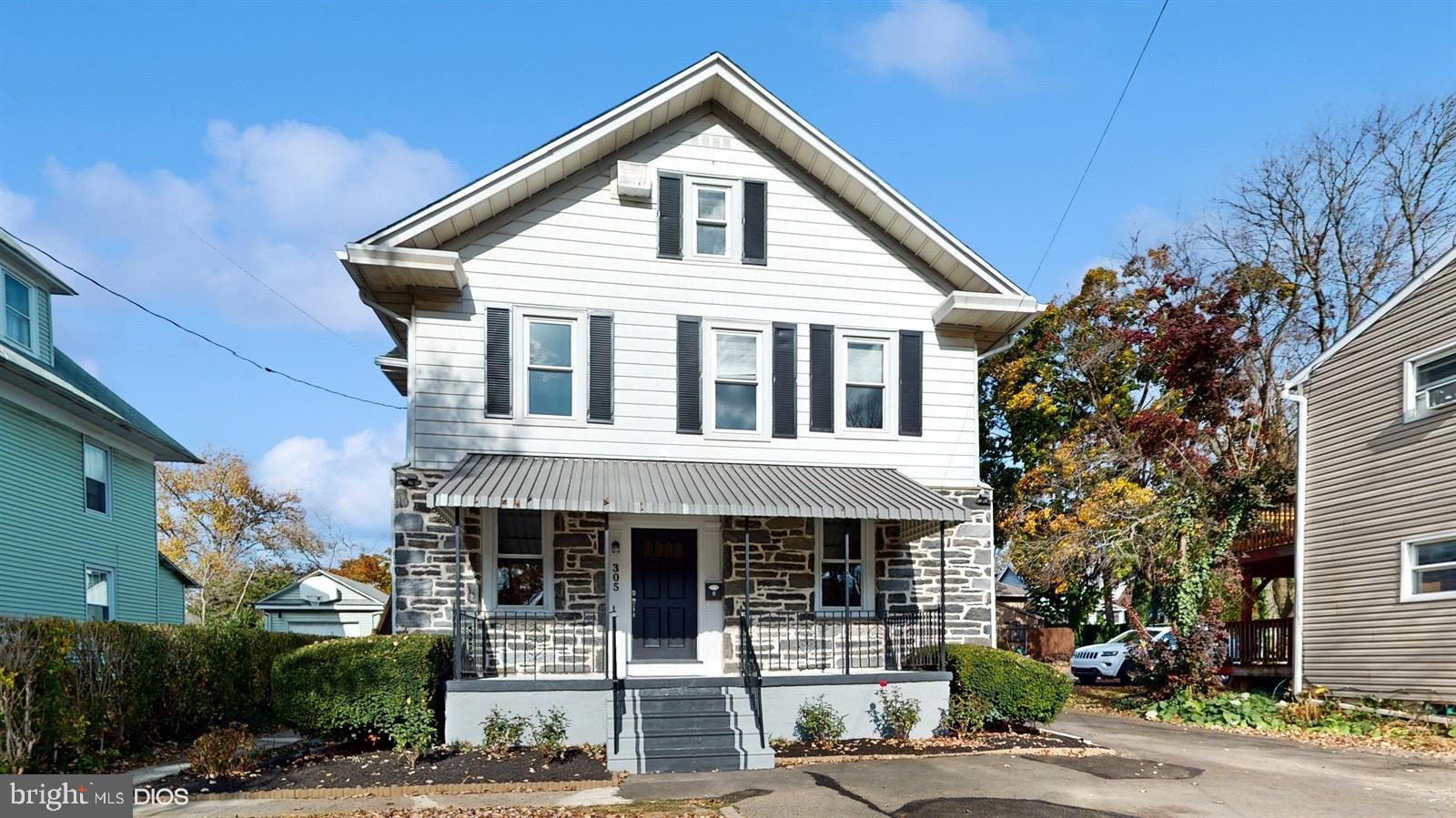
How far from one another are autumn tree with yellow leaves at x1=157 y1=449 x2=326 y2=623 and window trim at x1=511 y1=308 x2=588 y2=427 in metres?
28.1

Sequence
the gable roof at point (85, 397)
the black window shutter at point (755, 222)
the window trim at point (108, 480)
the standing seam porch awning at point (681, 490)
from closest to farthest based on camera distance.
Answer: the standing seam porch awning at point (681, 490) < the black window shutter at point (755, 222) < the gable roof at point (85, 397) < the window trim at point (108, 480)

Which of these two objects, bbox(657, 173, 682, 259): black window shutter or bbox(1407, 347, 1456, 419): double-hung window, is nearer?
bbox(657, 173, 682, 259): black window shutter

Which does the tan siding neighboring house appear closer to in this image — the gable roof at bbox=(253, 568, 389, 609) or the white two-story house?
the white two-story house

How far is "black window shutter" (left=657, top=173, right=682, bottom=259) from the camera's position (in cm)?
1473

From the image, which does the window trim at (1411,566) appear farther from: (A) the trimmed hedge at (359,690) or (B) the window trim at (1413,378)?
(A) the trimmed hedge at (359,690)

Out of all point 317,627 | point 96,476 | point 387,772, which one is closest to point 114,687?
point 387,772

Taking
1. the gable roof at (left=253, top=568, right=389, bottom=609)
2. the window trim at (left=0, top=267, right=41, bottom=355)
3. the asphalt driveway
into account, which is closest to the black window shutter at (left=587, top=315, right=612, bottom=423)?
the asphalt driveway

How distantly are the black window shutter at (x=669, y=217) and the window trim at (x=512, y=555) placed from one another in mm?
4036

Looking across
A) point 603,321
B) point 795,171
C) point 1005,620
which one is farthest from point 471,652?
point 1005,620

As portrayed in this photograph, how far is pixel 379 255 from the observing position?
1323 centimetres

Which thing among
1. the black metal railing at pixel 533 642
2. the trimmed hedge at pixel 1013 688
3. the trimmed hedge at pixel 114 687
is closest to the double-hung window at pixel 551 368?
the black metal railing at pixel 533 642

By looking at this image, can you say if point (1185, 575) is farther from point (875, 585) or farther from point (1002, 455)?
point (1002, 455)

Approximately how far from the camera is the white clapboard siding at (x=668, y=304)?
13.9 m

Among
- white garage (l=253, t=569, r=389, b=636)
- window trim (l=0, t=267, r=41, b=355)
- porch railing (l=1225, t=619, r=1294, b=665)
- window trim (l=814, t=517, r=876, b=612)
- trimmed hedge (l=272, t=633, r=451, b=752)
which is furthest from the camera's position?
white garage (l=253, t=569, r=389, b=636)
